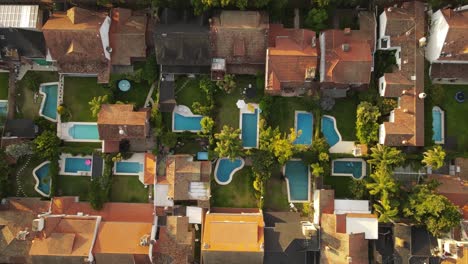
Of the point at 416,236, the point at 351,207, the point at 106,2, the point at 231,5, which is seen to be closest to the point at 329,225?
the point at 351,207

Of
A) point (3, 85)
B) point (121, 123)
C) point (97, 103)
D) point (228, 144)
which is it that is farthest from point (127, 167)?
point (3, 85)

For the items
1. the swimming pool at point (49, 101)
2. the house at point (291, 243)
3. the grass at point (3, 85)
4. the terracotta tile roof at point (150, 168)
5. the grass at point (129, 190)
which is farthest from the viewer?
the grass at point (3, 85)

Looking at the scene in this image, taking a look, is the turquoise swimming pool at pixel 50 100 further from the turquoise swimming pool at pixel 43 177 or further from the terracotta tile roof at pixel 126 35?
the terracotta tile roof at pixel 126 35

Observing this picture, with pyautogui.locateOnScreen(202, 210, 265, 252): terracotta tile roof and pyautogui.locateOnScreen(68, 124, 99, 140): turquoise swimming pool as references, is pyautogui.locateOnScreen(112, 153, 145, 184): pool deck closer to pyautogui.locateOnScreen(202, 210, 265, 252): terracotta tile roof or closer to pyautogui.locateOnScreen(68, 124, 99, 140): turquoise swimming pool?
pyautogui.locateOnScreen(68, 124, 99, 140): turquoise swimming pool

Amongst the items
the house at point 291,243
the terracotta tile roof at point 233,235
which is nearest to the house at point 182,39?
the terracotta tile roof at point 233,235

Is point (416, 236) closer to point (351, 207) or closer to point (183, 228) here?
point (351, 207)

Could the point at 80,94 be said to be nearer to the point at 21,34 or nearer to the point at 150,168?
the point at 21,34
